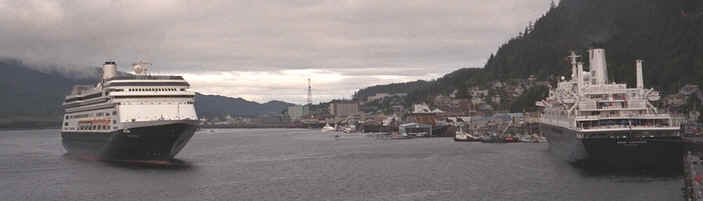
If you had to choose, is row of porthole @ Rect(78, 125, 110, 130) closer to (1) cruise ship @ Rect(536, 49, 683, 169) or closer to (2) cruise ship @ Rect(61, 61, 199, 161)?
(2) cruise ship @ Rect(61, 61, 199, 161)

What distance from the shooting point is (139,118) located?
241 feet

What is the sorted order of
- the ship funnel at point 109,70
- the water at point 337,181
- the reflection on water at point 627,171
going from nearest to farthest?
the water at point 337,181 → the reflection on water at point 627,171 → the ship funnel at point 109,70

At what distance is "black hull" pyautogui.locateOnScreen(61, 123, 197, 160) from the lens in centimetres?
7050

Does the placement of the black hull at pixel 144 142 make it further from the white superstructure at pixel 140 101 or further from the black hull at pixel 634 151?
the black hull at pixel 634 151

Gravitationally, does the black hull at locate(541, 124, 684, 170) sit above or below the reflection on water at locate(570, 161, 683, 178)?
above

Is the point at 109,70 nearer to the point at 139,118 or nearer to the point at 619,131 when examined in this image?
the point at 139,118

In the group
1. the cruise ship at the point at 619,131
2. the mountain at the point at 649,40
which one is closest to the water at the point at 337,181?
the cruise ship at the point at 619,131

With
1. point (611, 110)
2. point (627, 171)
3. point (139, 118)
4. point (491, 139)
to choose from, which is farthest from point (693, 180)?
point (491, 139)

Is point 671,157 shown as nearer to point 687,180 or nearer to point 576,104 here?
point 576,104

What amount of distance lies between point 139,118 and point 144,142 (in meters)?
3.16

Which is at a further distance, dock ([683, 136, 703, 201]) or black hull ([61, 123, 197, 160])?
black hull ([61, 123, 197, 160])

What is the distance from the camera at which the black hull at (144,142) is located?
231 ft

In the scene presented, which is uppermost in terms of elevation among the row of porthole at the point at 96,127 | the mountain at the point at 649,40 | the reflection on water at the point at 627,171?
the mountain at the point at 649,40

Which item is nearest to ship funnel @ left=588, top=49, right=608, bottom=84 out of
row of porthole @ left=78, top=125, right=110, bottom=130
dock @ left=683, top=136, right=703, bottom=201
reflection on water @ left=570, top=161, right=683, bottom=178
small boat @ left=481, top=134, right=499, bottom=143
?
reflection on water @ left=570, top=161, right=683, bottom=178
